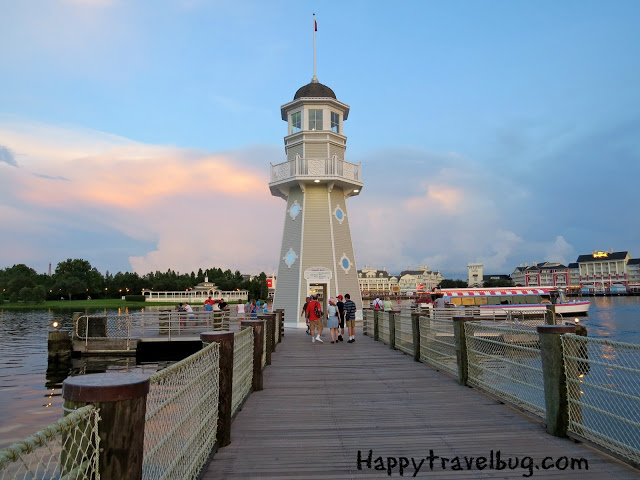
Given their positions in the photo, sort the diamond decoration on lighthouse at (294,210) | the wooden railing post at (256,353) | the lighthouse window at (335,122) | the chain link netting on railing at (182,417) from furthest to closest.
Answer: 1. the lighthouse window at (335,122)
2. the diamond decoration on lighthouse at (294,210)
3. the wooden railing post at (256,353)
4. the chain link netting on railing at (182,417)

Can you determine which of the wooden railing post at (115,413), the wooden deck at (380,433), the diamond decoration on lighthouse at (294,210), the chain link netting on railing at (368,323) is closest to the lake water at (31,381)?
the wooden deck at (380,433)

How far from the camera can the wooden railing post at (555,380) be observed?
221 inches

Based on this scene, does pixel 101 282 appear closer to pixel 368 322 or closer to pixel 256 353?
pixel 368 322

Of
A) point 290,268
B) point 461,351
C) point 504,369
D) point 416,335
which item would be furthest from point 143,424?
point 290,268

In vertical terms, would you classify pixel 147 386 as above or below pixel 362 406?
above

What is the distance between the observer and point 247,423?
6.42m

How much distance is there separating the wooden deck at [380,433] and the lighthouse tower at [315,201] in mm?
16204

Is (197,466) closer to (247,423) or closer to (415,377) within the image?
(247,423)

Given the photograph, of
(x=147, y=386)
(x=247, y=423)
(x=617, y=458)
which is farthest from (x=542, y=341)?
(x=147, y=386)

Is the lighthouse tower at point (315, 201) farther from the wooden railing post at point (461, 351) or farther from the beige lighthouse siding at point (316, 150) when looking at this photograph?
the wooden railing post at point (461, 351)

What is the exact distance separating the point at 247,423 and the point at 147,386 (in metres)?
4.21

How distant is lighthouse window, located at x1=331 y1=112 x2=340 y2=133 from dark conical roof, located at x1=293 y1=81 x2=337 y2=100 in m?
0.99

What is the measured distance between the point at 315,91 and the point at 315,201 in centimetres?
668

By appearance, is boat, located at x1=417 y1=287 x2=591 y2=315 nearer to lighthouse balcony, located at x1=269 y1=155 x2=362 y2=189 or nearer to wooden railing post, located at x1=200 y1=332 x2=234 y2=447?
lighthouse balcony, located at x1=269 y1=155 x2=362 y2=189
